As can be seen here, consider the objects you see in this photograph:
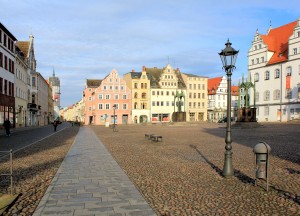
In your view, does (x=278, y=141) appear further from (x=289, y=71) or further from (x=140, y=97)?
(x=140, y=97)

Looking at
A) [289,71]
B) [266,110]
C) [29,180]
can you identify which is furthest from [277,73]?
[29,180]

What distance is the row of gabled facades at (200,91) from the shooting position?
221ft

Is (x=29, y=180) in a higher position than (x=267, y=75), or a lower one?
lower

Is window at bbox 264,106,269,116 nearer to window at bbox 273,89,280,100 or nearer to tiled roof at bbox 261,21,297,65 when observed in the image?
window at bbox 273,89,280,100

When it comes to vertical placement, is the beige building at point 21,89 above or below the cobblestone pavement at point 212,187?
above

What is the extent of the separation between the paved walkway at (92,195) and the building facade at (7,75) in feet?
117

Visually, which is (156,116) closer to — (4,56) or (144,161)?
(4,56)

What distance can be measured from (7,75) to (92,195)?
141ft

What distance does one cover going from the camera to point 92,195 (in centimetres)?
736

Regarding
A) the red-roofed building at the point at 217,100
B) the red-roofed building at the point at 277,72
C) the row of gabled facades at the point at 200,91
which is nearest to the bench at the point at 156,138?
the row of gabled facades at the point at 200,91

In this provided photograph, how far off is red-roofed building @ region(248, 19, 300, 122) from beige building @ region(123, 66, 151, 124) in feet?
93.3

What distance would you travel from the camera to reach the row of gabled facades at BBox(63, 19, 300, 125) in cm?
6750

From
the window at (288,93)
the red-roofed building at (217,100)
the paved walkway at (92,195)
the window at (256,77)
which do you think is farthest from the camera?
the red-roofed building at (217,100)

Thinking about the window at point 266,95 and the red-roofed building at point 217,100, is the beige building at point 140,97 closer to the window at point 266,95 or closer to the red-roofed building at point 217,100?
the red-roofed building at point 217,100
